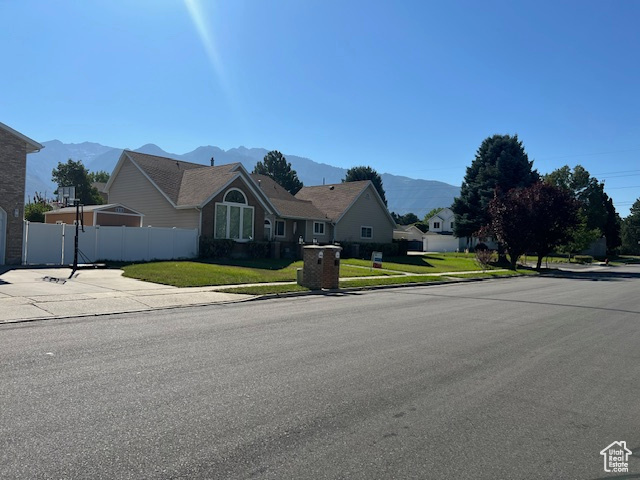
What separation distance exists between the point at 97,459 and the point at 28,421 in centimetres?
116

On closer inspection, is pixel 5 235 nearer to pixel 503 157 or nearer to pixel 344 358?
pixel 344 358

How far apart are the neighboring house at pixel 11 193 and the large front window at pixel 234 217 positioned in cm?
1008

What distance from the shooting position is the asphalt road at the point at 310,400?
3.99 meters

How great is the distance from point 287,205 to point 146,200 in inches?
419

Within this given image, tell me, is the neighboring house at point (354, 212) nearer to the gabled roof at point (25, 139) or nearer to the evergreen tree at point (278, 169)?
the gabled roof at point (25, 139)

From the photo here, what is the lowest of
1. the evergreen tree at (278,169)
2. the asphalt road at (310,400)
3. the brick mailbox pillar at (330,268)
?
the asphalt road at (310,400)

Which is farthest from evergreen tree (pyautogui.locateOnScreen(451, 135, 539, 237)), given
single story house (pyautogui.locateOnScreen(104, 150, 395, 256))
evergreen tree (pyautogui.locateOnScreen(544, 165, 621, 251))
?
single story house (pyautogui.locateOnScreen(104, 150, 395, 256))

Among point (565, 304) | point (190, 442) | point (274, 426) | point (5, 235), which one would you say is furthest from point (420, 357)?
point (5, 235)

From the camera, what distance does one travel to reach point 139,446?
4.12 meters

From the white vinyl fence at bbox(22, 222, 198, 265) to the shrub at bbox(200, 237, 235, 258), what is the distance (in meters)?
0.41

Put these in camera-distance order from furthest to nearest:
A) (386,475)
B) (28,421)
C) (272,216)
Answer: (272,216) → (28,421) → (386,475)

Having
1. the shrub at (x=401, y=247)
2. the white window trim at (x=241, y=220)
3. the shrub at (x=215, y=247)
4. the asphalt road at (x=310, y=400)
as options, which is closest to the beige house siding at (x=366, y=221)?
the shrub at (x=401, y=247)

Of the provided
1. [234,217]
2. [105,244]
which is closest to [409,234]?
[234,217]

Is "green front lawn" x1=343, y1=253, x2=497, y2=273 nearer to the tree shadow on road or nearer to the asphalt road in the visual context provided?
the tree shadow on road
